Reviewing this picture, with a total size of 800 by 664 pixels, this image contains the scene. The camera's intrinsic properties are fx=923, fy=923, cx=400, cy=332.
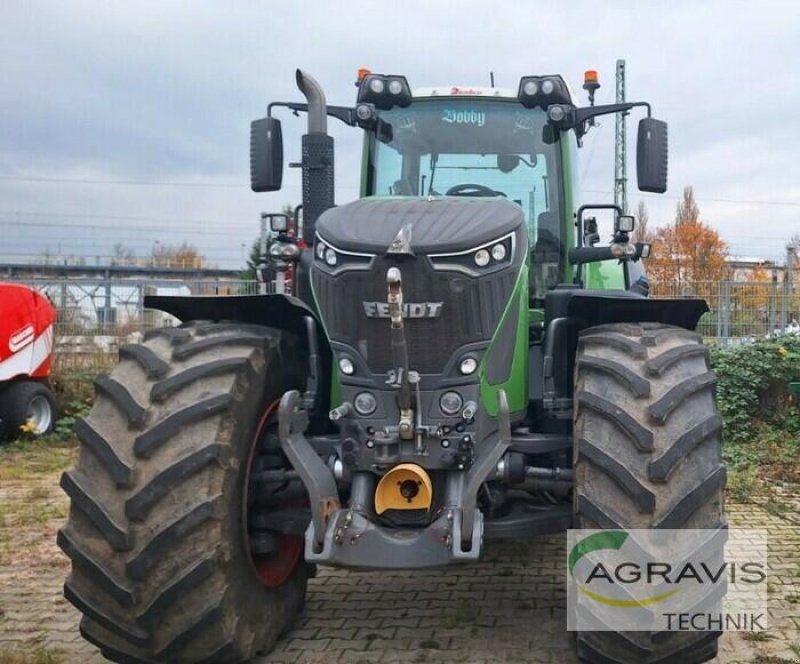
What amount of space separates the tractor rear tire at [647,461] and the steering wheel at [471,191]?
1797 mm

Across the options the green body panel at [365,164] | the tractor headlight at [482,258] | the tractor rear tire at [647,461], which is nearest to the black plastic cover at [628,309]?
the tractor rear tire at [647,461]

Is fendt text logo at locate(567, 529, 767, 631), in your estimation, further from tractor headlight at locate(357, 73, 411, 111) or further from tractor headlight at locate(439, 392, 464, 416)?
tractor headlight at locate(357, 73, 411, 111)

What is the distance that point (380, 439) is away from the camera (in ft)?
12.3

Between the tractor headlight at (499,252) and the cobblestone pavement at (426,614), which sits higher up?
the tractor headlight at (499,252)

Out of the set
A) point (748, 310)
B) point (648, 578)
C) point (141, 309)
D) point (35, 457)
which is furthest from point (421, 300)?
point (748, 310)

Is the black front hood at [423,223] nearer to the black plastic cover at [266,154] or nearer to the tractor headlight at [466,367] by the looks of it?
the tractor headlight at [466,367]

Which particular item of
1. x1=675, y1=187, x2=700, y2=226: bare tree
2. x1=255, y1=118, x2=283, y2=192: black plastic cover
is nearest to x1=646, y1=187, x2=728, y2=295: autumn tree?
x1=675, y1=187, x2=700, y2=226: bare tree

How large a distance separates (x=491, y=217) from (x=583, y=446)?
3.44ft

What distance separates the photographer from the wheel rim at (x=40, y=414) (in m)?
11.2

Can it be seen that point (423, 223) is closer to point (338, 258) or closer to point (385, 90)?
point (338, 258)

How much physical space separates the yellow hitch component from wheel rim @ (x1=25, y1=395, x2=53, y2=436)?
8.56 meters

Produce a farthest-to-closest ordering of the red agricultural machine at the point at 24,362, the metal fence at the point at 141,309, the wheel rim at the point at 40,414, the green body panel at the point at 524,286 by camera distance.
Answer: the metal fence at the point at 141,309, the wheel rim at the point at 40,414, the red agricultural machine at the point at 24,362, the green body panel at the point at 524,286

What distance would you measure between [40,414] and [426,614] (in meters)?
8.22

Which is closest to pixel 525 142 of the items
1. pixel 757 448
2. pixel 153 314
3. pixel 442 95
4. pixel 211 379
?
pixel 442 95
